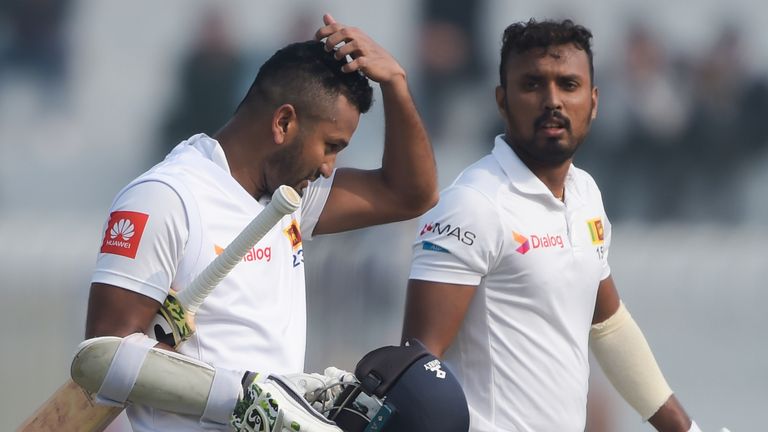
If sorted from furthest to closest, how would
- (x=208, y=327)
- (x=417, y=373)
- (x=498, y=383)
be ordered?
1. (x=498, y=383)
2. (x=208, y=327)
3. (x=417, y=373)

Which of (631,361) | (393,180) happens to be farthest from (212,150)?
(631,361)

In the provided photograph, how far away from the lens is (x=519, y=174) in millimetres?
4176

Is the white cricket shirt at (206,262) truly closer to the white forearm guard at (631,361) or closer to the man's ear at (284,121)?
the man's ear at (284,121)

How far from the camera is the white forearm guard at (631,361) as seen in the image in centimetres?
454

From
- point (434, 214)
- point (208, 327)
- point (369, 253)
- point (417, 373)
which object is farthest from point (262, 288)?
point (369, 253)

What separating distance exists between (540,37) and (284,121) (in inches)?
48.4

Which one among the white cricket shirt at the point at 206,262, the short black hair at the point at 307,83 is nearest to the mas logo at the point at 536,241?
the short black hair at the point at 307,83

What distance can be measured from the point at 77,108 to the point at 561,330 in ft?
16.0

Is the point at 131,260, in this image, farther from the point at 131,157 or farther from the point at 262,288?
the point at 131,157

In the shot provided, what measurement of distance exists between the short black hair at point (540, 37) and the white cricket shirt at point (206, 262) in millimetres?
1278

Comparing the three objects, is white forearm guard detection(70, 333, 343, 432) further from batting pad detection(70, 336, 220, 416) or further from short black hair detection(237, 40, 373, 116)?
short black hair detection(237, 40, 373, 116)

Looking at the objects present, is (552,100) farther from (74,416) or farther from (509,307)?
(74,416)

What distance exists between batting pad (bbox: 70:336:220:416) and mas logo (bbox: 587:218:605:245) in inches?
61.6

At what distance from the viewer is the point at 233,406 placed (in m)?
3.00
